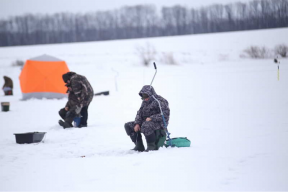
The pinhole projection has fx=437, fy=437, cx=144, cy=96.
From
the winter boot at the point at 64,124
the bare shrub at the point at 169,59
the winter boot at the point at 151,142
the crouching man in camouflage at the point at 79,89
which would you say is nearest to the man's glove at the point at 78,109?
the crouching man in camouflage at the point at 79,89

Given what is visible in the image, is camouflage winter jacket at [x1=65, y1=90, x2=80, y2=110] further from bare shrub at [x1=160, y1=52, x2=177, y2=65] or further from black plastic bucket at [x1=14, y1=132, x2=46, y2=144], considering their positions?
bare shrub at [x1=160, y1=52, x2=177, y2=65]

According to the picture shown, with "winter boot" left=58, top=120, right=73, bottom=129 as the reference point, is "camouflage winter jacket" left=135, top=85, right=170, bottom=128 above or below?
above

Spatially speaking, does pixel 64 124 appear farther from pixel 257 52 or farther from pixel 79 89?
pixel 257 52

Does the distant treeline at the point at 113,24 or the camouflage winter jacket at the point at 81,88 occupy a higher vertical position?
the distant treeline at the point at 113,24

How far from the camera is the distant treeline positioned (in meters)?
75.3

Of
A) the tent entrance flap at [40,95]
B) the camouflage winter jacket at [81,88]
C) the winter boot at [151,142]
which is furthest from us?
the tent entrance flap at [40,95]

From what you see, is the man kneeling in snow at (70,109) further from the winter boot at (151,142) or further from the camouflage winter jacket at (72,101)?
the winter boot at (151,142)

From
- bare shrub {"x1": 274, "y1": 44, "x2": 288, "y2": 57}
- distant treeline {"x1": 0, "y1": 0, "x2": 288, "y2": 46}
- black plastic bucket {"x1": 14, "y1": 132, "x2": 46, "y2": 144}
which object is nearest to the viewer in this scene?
black plastic bucket {"x1": 14, "y1": 132, "x2": 46, "y2": 144}

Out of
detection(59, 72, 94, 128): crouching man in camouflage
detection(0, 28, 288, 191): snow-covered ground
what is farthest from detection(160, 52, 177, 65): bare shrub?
detection(59, 72, 94, 128): crouching man in camouflage

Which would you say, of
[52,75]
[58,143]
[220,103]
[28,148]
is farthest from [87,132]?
[52,75]

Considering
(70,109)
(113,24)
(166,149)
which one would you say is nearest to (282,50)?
(70,109)

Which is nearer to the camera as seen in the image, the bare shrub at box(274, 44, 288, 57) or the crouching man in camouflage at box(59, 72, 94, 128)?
the crouching man in camouflage at box(59, 72, 94, 128)

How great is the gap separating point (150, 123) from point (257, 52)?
1110 inches

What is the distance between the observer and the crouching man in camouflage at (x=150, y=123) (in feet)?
22.3
